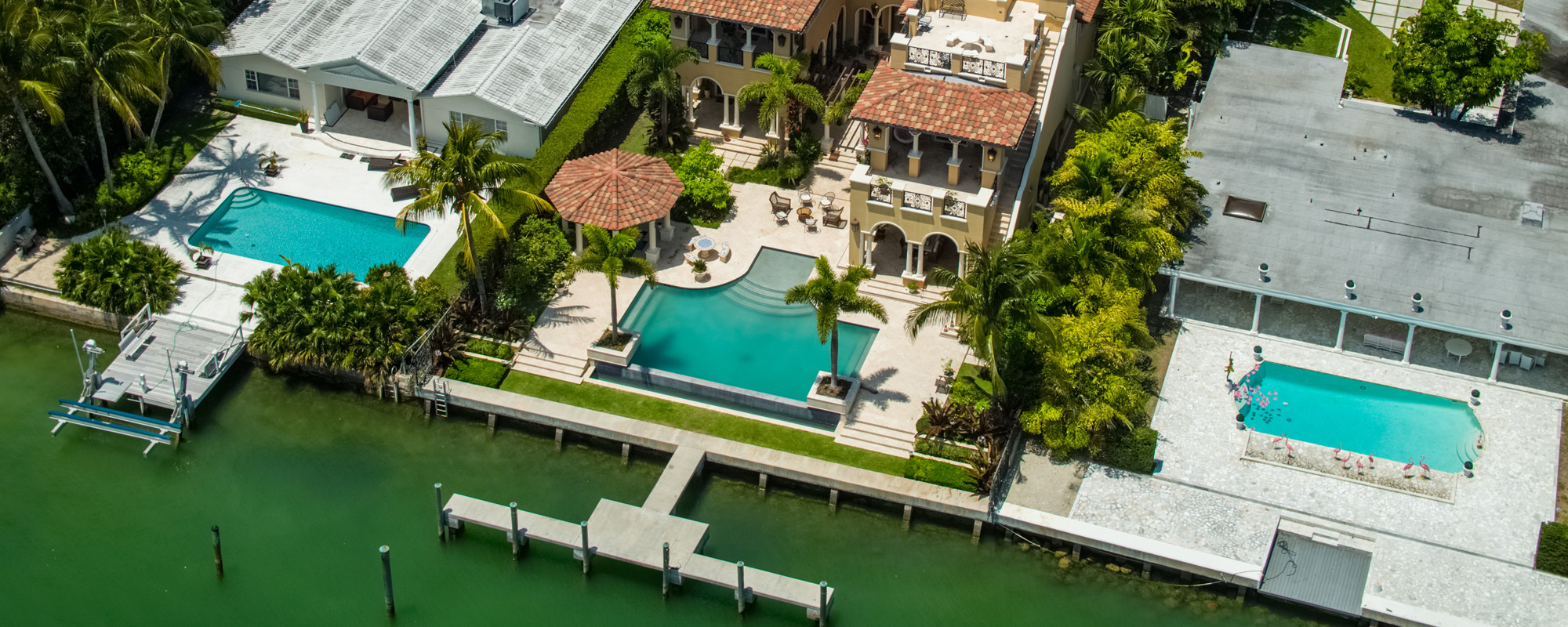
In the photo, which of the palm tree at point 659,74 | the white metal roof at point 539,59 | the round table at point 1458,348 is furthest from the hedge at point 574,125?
the round table at point 1458,348

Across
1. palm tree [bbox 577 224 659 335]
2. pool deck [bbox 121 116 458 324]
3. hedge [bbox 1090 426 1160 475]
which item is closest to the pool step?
palm tree [bbox 577 224 659 335]

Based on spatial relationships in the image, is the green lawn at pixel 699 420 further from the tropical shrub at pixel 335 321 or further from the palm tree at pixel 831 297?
the tropical shrub at pixel 335 321

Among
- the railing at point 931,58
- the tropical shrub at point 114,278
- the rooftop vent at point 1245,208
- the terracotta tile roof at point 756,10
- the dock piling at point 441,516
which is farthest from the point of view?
the terracotta tile roof at point 756,10

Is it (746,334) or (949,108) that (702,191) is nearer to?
(746,334)

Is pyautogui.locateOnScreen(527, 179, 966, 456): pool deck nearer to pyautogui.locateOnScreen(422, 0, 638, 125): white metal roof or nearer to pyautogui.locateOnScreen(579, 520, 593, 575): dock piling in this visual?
pyautogui.locateOnScreen(422, 0, 638, 125): white metal roof

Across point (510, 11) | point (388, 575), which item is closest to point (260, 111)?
point (510, 11)

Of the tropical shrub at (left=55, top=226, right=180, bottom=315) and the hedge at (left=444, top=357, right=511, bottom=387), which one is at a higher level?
the tropical shrub at (left=55, top=226, right=180, bottom=315)
